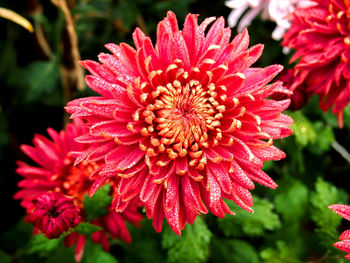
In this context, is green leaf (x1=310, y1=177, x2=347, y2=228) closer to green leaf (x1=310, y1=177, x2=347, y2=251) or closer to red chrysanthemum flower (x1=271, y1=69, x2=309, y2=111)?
green leaf (x1=310, y1=177, x2=347, y2=251)

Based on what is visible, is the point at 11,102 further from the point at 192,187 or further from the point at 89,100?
the point at 192,187

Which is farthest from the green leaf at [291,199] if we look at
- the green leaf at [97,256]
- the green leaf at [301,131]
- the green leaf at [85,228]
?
the green leaf at [85,228]

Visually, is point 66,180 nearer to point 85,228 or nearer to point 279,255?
point 85,228

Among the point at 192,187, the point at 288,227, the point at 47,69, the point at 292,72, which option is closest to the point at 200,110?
the point at 192,187

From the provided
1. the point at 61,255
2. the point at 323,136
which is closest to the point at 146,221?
the point at 61,255

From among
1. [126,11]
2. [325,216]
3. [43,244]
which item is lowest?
[325,216]
